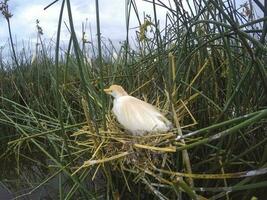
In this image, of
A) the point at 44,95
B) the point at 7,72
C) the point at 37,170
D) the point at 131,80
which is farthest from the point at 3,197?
the point at 7,72

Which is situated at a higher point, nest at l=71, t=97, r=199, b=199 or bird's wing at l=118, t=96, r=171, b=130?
bird's wing at l=118, t=96, r=171, b=130

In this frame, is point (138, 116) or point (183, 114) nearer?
point (138, 116)

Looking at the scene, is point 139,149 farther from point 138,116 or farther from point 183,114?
point 183,114

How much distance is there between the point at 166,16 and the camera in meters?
1.65

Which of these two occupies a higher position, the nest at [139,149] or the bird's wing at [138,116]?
the bird's wing at [138,116]

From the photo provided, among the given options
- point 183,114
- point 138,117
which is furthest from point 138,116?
point 183,114

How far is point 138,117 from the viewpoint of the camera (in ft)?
3.07

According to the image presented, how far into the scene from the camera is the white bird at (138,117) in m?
0.93

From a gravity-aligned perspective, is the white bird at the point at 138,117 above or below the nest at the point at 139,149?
above

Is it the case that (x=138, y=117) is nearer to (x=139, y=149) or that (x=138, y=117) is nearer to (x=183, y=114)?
(x=139, y=149)

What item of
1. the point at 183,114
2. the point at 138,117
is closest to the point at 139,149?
the point at 138,117

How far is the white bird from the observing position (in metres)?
0.93

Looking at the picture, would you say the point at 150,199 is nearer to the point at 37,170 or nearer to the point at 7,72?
the point at 37,170

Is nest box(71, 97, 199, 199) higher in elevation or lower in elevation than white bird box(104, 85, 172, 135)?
lower
